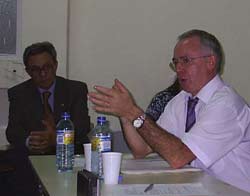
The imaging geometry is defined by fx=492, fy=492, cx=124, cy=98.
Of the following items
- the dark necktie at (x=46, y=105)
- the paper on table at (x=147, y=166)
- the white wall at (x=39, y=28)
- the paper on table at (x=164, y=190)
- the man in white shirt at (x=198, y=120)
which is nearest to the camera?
the paper on table at (x=164, y=190)

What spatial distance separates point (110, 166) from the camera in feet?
5.84

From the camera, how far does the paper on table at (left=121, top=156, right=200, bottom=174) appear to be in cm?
206

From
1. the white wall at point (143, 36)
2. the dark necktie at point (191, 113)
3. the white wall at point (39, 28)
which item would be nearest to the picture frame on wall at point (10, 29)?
the white wall at point (39, 28)

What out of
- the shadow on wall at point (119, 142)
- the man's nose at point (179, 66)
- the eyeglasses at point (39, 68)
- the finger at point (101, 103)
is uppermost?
the man's nose at point (179, 66)

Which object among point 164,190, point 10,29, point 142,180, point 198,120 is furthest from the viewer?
point 10,29

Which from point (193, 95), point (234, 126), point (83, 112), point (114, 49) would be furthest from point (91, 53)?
point (234, 126)

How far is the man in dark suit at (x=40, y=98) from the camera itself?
11.6ft

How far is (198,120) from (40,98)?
1560 mm

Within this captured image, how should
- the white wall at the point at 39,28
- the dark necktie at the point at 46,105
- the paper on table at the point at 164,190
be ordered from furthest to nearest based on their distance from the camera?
the white wall at the point at 39,28 → the dark necktie at the point at 46,105 → the paper on table at the point at 164,190

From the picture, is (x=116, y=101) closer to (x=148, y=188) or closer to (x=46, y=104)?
(x=148, y=188)

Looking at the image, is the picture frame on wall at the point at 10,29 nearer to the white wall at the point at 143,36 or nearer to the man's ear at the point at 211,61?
the white wall at the point at 143,36

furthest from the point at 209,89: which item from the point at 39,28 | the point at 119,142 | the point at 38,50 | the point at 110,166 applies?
the point at 39,28

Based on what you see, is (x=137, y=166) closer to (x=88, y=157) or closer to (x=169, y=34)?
(x=88, y=157)

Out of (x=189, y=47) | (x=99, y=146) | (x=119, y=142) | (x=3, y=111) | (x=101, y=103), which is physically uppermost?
(x=189, y=47)
